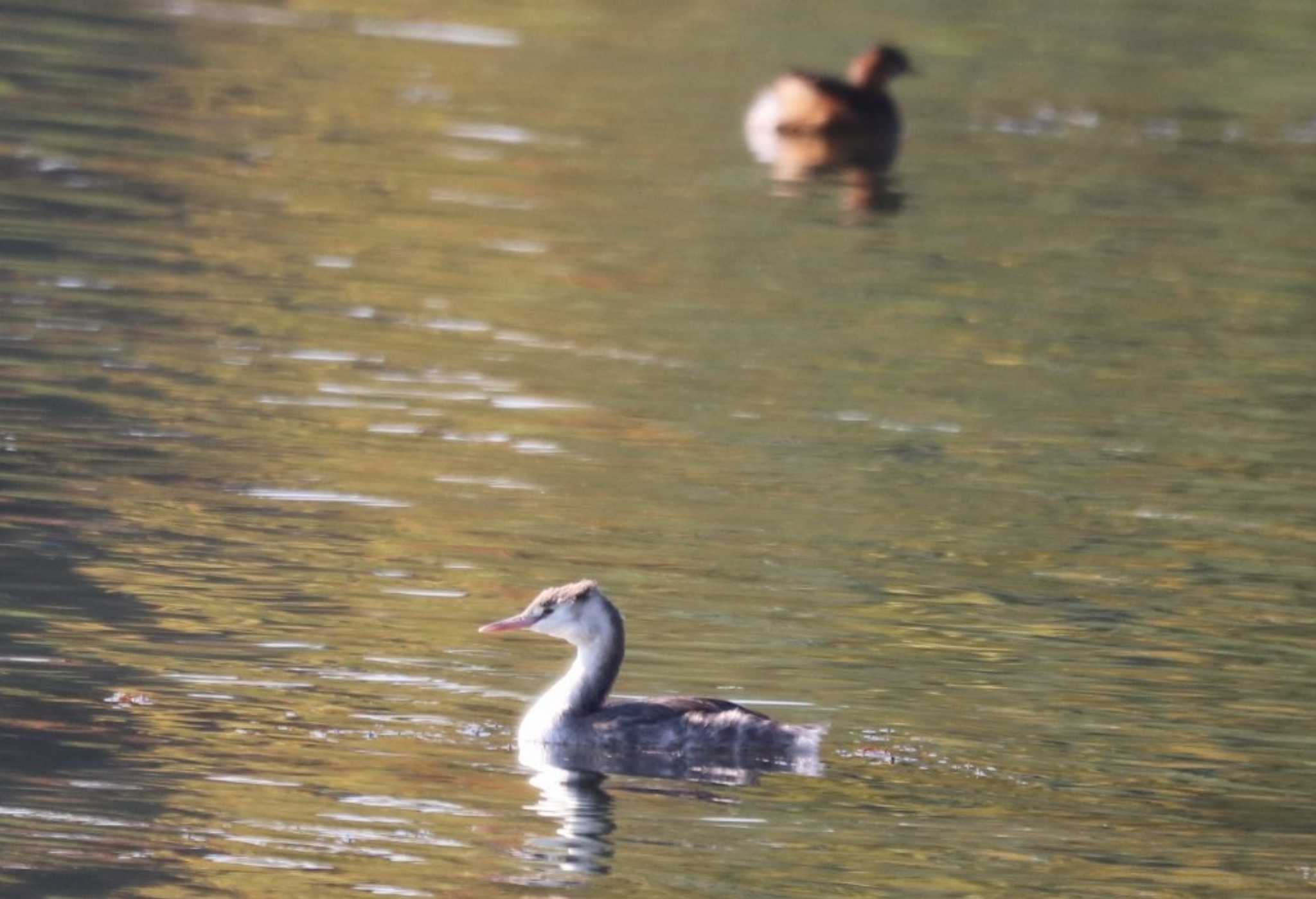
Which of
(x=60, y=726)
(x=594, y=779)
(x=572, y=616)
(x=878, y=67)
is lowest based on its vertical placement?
(x=594, y=779)

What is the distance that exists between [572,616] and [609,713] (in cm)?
37

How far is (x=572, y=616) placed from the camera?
984cm

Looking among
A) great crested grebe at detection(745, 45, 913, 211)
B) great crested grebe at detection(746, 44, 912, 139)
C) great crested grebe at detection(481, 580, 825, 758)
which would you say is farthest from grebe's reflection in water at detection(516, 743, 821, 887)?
great crested grebe at detection(746, 44, 912, 139)

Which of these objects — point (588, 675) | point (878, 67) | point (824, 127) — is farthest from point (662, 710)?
point (878, 67)

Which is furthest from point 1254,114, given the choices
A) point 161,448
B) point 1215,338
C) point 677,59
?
point 161,448

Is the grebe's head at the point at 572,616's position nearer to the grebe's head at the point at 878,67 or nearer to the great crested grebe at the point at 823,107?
the great crested grebe at the point at 823,107

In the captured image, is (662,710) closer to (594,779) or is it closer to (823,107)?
(594,779)

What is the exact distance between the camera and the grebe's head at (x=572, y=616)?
9.81m

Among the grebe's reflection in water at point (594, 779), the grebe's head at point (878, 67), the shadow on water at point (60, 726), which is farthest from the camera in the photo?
the grebe's head at point (878, 67)

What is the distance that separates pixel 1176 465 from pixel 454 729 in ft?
20.8

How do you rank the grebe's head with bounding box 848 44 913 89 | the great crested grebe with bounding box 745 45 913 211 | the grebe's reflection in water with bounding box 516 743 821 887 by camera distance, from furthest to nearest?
the grebe's head with bounding box 848 44 913 89, the great crested grebe with bounding box 745 45 913 211, the grebe's reflection in water with bounding box 516 743 821 887

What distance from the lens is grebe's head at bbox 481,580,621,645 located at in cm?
981

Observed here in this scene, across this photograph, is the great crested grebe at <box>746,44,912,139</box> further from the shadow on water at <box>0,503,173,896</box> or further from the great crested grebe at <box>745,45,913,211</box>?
the shadow on water at <box>0,503,173,896</box>

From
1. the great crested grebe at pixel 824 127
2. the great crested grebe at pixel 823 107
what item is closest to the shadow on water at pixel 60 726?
the great crested grebe at pixel 824 127
